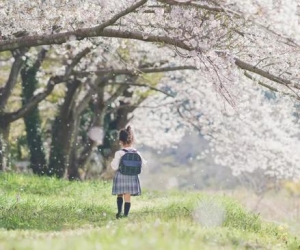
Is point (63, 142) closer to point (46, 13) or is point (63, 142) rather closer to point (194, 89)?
point (194, 89)

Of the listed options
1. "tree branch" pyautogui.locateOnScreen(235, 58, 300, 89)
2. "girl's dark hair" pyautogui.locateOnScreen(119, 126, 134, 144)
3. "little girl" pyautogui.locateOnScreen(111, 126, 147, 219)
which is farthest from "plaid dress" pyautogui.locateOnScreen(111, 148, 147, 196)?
"tree branch" pyautogui.locateOnScreen(235, 58, 300, 89)

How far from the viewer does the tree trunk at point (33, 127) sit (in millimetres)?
24578

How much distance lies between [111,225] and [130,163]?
206 cm

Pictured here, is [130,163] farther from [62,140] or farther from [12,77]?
[62,140]

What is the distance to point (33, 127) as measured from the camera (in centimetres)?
2489

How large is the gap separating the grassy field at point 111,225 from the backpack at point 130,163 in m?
0.84

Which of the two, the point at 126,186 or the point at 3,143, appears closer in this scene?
the point at 126,186

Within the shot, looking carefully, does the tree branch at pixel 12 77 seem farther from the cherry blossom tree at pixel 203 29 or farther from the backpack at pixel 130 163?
the backpack at pixel 130 163

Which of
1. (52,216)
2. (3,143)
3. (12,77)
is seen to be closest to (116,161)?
(52,216)

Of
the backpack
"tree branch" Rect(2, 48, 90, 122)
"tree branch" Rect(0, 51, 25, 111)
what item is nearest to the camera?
the backpack

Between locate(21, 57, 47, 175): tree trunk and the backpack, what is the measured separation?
13.0 meters

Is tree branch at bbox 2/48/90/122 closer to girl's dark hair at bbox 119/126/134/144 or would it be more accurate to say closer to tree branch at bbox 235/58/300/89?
girl's dark hair at bbox 119/126/134/144

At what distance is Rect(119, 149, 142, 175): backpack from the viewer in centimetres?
1188

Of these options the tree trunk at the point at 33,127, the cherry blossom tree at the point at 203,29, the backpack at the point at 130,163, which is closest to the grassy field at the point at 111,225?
the backpack at the point at 130,163
